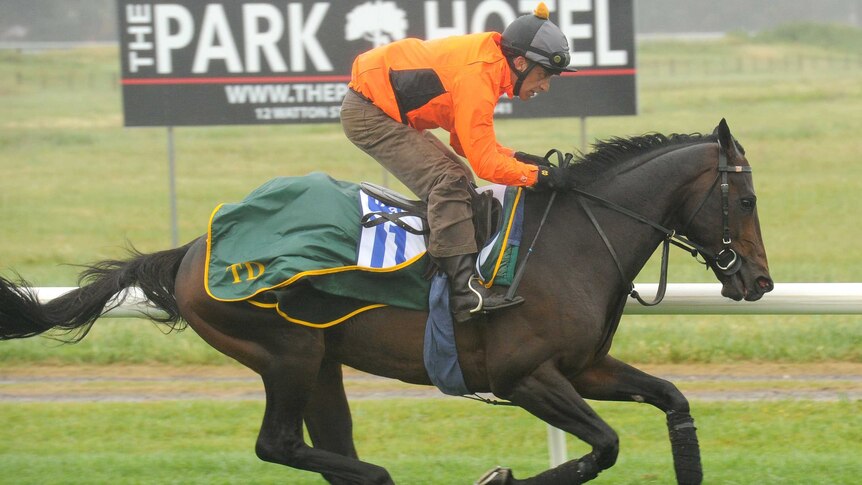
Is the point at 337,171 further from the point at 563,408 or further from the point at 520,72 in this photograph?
the point at 563,408

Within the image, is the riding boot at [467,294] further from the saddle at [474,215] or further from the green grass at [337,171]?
the green grass at [337,171]

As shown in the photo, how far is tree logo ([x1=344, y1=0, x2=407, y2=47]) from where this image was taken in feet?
31.1

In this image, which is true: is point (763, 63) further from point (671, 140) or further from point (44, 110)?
point (671, 140)

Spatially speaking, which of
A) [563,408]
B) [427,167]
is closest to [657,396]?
[563,408]

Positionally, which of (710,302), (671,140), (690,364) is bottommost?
(690,364)

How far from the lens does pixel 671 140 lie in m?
5.13

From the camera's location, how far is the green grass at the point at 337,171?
8.77 m

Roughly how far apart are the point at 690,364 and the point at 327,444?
3.68 meters

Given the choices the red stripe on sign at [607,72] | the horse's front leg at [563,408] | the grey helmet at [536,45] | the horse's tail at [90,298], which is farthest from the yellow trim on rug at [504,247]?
the red stripe on sign at [607,72]

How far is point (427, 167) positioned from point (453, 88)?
37cm

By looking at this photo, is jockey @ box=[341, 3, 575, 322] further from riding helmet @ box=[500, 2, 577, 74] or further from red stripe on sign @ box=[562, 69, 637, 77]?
red stripe on sign @ box=[562, 69, 637, 77]

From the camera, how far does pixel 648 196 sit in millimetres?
4969

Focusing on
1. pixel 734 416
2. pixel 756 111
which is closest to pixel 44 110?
pixel 756 111

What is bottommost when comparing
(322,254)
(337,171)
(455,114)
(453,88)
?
(337,171)
